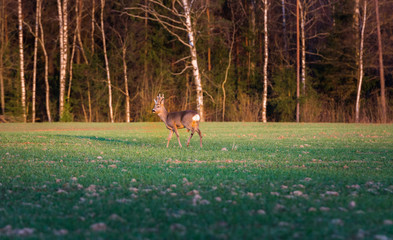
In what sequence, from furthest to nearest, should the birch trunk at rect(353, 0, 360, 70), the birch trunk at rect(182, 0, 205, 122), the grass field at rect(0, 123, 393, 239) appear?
the birch trunk at rect(353, 0, 360, 70) → the birch trunk at rect(182, 0, 205, 122) → the grass field at rect(0, 123, 393, 239)

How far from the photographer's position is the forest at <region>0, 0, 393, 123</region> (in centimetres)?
3772

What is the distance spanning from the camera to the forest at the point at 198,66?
1485 inches

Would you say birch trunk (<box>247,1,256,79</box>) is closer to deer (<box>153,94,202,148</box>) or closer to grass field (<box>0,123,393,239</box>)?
deer (<box>153,94,202,148</box>)

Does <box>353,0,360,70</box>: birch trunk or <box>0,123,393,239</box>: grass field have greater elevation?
<box>353,0,360,70</box>: birch trunk

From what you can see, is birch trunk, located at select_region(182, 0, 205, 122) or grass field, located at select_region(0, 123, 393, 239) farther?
birch trunk, located at select_region(182, 0, 205, 122)

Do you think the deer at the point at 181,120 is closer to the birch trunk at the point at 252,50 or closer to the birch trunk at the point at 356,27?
the birch trunk at the point at 356,27

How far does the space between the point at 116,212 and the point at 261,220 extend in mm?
1565

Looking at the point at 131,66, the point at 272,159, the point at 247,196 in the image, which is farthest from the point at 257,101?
the point at 247,196

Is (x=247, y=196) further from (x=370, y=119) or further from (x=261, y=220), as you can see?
(x=370, y=119)

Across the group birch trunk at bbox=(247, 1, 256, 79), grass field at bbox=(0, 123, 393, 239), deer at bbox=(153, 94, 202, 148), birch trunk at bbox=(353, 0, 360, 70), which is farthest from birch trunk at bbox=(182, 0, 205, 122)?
grass field at bbox=(0, 123, 393, 239)

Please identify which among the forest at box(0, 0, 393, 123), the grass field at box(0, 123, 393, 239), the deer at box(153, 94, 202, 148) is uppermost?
the forest at box(0, 0, 393, 123)

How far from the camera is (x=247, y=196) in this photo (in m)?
5.93

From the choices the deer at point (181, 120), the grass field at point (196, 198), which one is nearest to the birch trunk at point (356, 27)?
the deer at point (181, 120)

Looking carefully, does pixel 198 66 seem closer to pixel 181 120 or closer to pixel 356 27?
pixel 356 27
